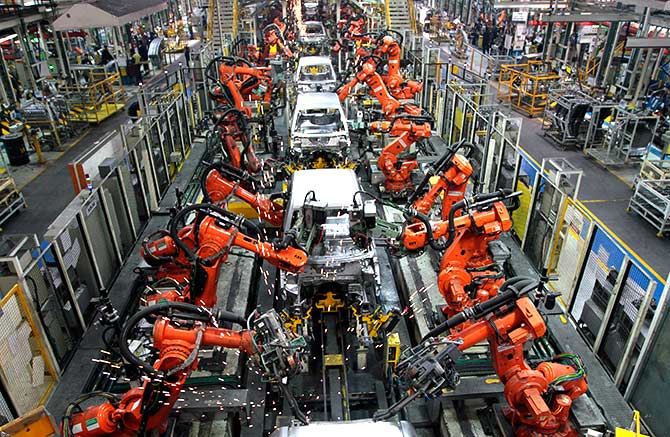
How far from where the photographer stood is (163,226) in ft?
28.1

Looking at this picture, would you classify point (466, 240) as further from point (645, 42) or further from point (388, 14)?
point (388, 14)

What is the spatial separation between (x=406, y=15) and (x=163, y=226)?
1729 centimetres

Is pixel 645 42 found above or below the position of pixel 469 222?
above

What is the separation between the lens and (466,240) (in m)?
6.10

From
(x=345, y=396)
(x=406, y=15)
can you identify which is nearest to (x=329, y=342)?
(x=345, y=396)

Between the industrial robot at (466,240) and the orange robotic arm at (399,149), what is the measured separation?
12.1 ft

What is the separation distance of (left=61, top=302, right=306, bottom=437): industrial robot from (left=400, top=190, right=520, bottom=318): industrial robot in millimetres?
2237

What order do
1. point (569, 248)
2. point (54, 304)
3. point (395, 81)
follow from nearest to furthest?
point (54, 304), point (569, 248), point (395, 81)

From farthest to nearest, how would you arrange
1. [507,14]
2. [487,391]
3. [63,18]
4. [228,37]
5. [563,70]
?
[507,14] → [228,37] → [563,70] → [63,18] → [487,391]

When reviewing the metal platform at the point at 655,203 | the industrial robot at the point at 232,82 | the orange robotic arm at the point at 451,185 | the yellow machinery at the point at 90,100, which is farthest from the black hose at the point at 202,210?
the yellow machinery at the point at 90,100

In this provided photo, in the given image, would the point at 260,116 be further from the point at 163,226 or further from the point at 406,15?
the point at 406,15

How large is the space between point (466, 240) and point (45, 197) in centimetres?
968

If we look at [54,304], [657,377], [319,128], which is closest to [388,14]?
[319,128]

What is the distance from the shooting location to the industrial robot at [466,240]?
578 cm
